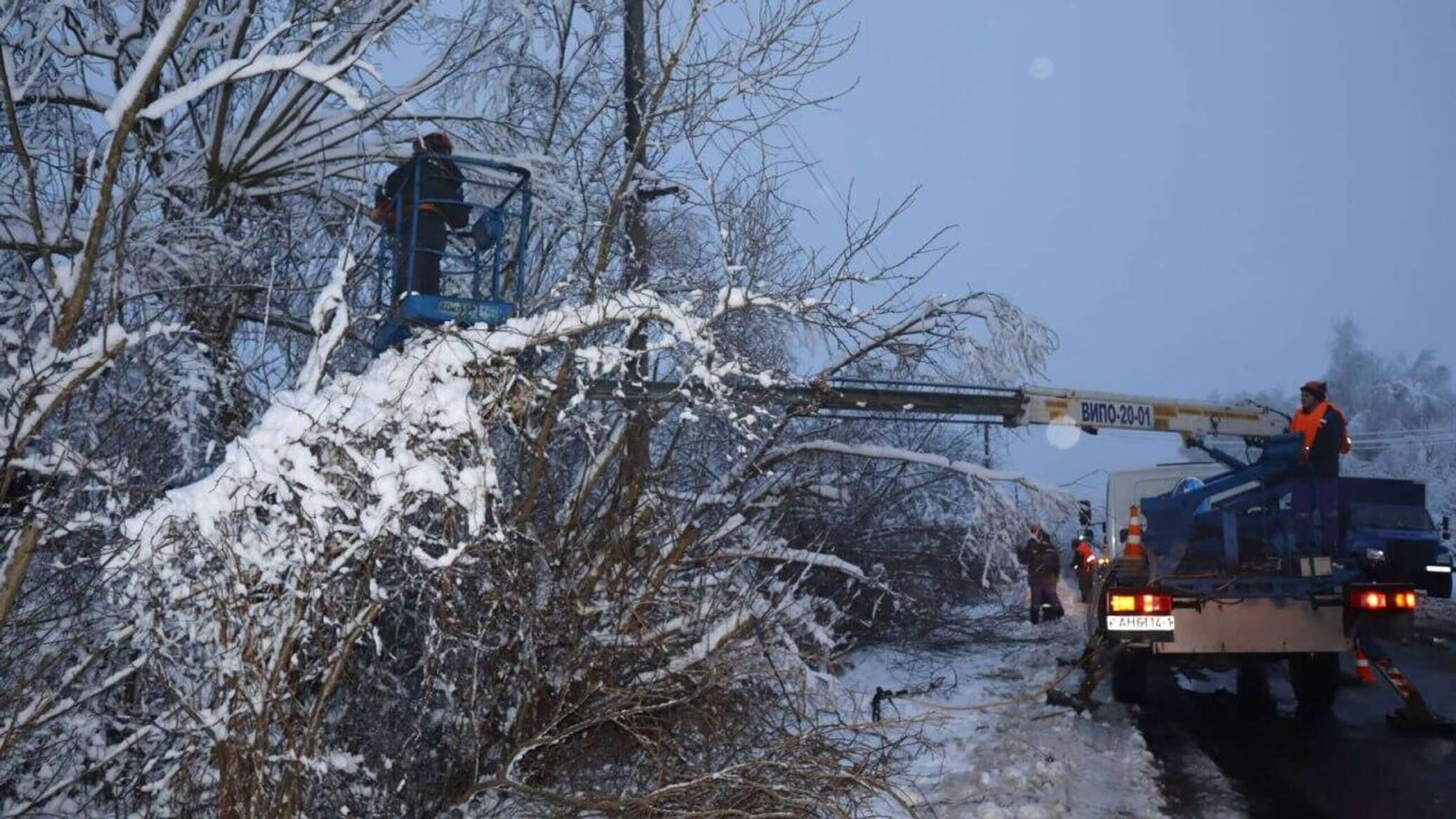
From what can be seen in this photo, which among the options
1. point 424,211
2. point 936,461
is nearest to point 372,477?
point 424,211

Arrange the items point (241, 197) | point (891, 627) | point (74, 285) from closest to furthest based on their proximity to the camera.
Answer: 1. point (74, 285)
2. point (241, 197)
3. point (891, 627)

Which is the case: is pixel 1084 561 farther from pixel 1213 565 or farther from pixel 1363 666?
pixel 1363 666

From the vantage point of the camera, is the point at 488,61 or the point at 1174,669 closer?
the point at 488,61

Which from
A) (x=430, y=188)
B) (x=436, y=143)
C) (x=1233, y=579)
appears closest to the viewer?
(x=436, y=143)

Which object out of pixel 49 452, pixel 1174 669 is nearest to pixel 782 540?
pixel 49 452

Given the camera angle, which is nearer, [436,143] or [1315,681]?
[436,143]

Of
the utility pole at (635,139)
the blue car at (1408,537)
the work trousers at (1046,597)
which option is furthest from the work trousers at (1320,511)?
the work trousers at (1046,597)

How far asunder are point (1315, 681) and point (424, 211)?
8.00 metres

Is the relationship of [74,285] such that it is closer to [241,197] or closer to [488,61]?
[241,197]

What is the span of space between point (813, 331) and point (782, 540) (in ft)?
6.94

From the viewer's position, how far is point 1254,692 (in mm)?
11445

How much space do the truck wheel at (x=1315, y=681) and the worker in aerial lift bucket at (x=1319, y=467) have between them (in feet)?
2.93

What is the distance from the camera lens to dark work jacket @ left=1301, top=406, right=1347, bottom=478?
9820 millimetres

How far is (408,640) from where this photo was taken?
5.73 meters
